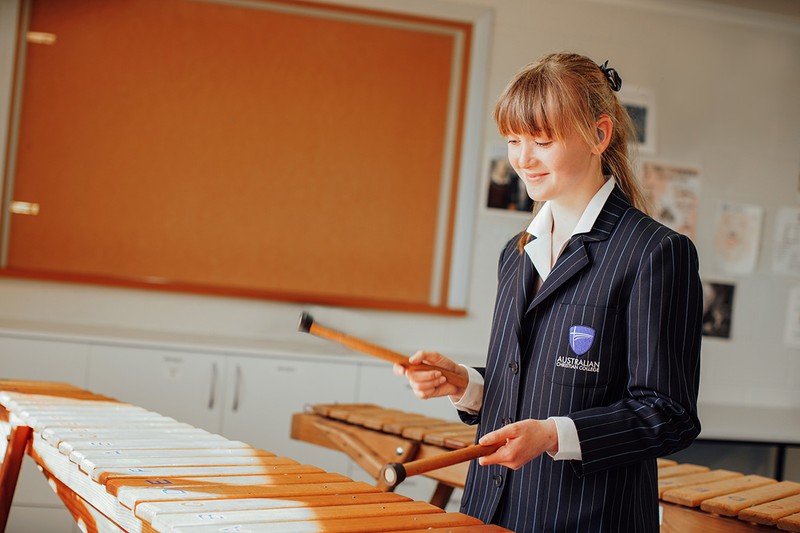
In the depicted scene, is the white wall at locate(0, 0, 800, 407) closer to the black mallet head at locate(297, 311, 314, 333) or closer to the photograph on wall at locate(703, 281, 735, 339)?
the photograph on wall at locate(703, 281, 735, 339)

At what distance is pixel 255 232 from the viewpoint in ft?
15.2

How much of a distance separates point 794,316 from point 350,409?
2.96m

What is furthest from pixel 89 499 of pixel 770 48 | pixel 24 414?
pixel 770 48

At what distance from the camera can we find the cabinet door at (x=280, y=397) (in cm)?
407

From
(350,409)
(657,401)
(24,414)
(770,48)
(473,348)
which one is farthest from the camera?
(770,48)

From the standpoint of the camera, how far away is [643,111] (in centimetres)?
495

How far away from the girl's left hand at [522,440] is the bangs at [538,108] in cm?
50

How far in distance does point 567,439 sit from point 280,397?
2735mm

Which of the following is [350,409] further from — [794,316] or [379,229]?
[794,316]

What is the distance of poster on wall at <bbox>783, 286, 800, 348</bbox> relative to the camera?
16.8 feet

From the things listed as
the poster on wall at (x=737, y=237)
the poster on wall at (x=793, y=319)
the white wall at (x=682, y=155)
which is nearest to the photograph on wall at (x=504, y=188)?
the white wall at (x=682, y=155)

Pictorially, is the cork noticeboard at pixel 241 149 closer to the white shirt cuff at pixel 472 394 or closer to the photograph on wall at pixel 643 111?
the photograph on wall at pixel 643 111

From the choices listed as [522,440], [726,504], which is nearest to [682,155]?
[726,504]

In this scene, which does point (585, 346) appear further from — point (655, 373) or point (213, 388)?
point (213, 388)
